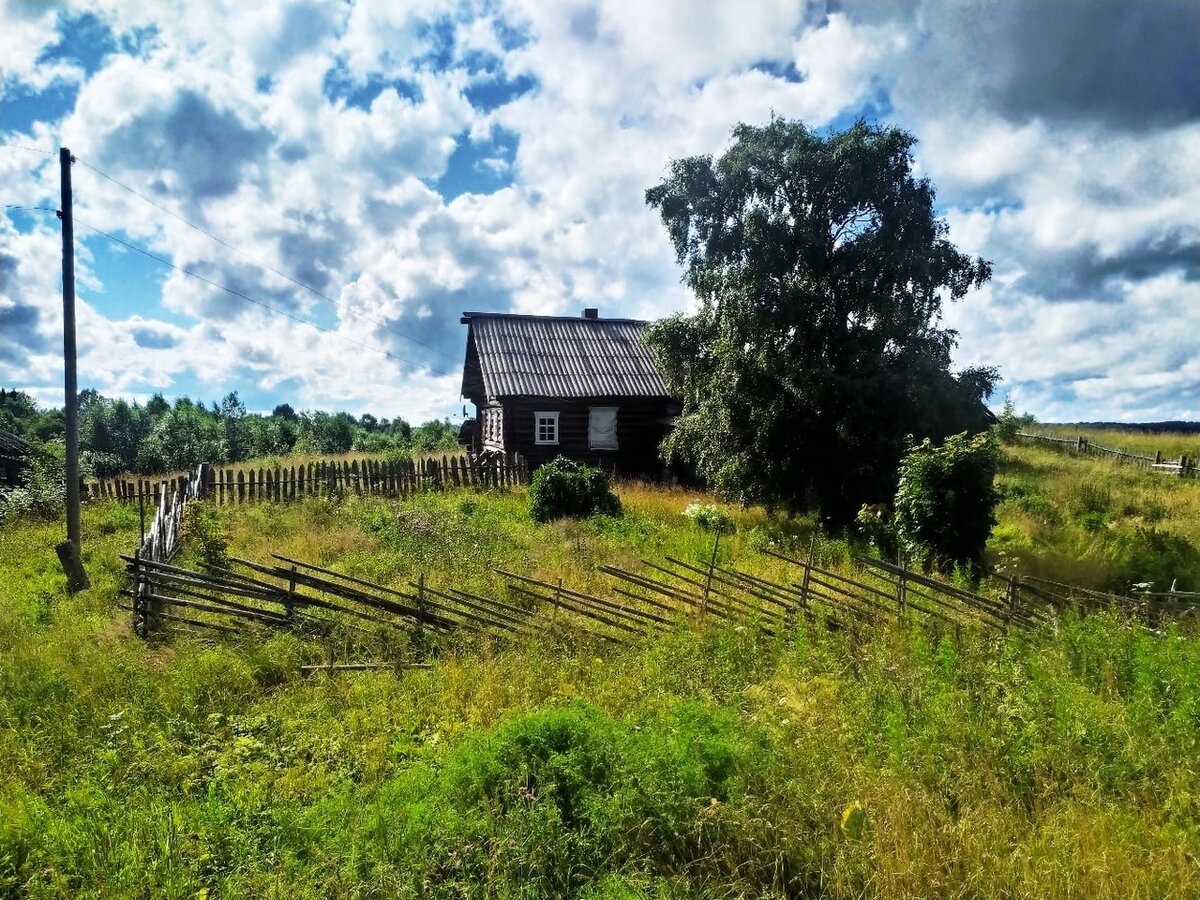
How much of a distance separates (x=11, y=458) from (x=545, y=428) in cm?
1580

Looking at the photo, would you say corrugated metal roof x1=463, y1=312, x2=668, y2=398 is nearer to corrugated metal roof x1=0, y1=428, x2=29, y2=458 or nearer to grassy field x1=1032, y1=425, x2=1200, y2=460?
corrugated metal roof x1=0, y1=428, x2=29, y2=458

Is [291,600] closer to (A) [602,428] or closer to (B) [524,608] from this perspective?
(B) [524,608]

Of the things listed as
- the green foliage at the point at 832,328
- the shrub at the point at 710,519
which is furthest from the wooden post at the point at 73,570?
A: the green foliage at the point at 832,328

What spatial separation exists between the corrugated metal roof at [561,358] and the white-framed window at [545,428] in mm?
892

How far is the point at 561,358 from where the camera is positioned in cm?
2248

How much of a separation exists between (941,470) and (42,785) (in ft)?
37.2

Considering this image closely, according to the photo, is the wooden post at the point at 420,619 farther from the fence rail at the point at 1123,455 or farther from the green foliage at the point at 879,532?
the fence rail at the point at 1123,455

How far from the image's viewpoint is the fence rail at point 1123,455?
70.7 ft

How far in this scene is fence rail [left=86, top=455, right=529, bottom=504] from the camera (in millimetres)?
14969

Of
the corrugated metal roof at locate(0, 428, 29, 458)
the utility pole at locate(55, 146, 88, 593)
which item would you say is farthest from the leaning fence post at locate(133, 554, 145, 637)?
the corrugated metal roof at locate(0, 428, 29, 458)

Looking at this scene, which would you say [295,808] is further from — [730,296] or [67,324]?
[730,296]

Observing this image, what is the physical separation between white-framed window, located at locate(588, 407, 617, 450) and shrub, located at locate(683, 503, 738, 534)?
27.5 feet

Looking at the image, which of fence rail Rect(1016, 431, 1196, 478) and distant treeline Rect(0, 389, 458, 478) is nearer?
fence rail Rect(1016, 431, 1196, 478)

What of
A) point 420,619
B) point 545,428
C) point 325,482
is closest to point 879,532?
point 420,619
